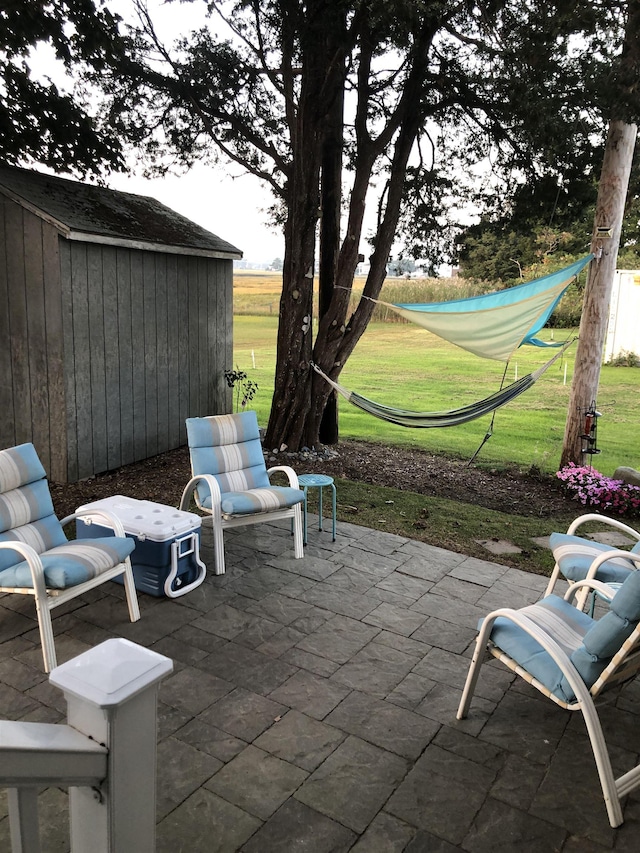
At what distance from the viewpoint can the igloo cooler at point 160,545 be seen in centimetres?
351

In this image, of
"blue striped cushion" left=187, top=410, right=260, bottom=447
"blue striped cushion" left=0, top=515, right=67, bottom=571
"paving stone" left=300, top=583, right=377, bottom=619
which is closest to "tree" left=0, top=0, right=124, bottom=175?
"blue striped cushion" left=187, top=410, right=260, bottom=447

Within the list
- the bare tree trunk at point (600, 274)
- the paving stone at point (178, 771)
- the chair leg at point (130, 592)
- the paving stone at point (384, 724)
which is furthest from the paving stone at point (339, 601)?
the bare tree trunk at point (600, 274)

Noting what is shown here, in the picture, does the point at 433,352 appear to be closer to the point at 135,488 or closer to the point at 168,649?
the point at 135,488

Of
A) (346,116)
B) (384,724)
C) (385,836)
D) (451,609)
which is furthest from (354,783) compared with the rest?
(346,116)

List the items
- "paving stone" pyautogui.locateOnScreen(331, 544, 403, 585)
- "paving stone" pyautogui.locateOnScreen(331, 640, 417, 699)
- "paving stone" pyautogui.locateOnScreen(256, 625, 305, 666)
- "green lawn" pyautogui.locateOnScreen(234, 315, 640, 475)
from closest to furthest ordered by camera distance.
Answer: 1. "paving stone" pyautogui.locateOnScreen(331, 640, 417, 699)
2. "paving stone" pyautogui.locateOnScreen(256, 625, 305, 666)
3. "paving stone" pyautogui.locateOnScreen(331, 544, 403, 585)
4. "green lawn" pyautogui.locateOnScreen(234, 315, 640, 475)

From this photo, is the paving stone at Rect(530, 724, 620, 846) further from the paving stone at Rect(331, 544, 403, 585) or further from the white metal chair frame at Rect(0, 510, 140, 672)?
the white metal chair frame at Rect(0, 510, 140, 672)

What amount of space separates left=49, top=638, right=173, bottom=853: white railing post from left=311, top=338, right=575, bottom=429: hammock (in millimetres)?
4781

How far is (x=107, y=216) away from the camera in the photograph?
5.93 meters

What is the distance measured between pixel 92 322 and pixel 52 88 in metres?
2.57

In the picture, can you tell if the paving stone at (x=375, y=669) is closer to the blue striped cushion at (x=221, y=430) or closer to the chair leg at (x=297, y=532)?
the chair leg at (x=297, y=532)

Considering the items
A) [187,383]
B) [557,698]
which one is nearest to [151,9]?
[187,383]

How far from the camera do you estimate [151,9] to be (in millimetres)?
6051

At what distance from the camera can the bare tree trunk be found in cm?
560

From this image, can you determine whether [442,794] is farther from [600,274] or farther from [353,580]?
[600,274]
